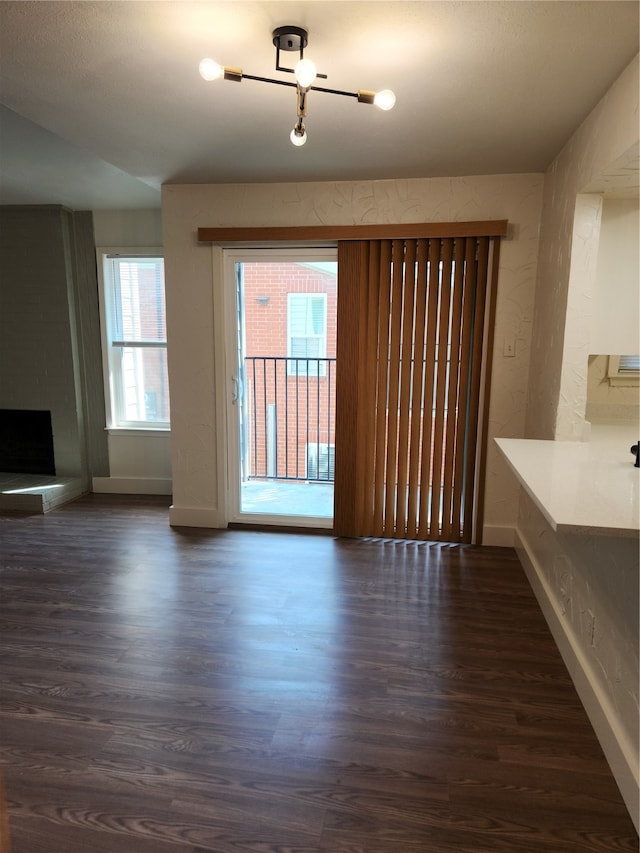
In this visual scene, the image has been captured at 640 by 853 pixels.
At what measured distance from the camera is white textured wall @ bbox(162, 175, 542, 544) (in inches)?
120

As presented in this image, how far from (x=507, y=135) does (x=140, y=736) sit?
2.93 metres

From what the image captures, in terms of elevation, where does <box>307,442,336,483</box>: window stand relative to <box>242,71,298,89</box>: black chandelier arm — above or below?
below

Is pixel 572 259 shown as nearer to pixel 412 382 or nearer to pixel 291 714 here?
pixel 412 382

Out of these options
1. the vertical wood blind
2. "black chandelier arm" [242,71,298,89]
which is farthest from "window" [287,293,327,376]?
"black chandelier arm" [242,71,298,89]

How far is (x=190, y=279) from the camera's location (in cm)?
341

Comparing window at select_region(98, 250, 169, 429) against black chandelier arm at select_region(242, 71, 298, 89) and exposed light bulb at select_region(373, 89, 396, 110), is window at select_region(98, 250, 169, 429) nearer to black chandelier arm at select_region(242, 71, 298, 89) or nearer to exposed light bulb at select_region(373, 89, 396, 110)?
black chandelier arm at select_region(242, 71, 298, 89)

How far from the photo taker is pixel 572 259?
2320mm

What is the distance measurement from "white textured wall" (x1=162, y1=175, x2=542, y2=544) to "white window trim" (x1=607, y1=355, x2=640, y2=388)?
55cm

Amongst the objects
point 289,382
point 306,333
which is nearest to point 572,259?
point 306,333

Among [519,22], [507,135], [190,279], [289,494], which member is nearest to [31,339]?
[190,279]

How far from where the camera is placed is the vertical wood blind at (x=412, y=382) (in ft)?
10.3

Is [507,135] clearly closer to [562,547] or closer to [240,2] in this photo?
[240,2]

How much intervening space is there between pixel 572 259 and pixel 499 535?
1783 millimetres

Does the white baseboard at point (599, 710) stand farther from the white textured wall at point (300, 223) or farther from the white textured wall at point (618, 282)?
the white textured wall at point (618, 282)
